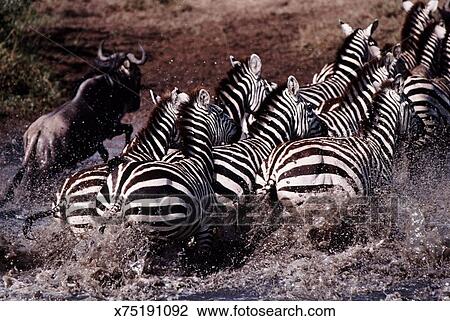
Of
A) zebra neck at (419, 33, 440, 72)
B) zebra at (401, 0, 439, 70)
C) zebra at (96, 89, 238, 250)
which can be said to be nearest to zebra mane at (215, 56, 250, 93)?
zebra at (96, 89, 238, 250)

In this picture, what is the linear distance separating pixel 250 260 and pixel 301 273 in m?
0.51

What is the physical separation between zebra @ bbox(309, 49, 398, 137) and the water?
2.73 ft

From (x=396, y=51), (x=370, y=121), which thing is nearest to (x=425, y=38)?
(x=396, y=51)

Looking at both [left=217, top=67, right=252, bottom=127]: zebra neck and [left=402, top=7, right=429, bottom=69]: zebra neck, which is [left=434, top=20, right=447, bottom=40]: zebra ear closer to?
[left=402, top=7, right=429, bottom=69]: zebra neck

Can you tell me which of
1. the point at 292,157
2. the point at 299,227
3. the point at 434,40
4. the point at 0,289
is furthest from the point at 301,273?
the point at 434,40

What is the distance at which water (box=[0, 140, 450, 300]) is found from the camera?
20.8ft

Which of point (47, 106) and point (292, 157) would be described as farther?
point (47, 106)

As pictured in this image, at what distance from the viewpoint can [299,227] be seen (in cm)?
662

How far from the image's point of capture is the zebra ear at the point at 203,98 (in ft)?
22.3

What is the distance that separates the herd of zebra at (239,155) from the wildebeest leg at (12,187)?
1.90 meters

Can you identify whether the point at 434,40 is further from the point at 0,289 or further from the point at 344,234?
the point at 0,289

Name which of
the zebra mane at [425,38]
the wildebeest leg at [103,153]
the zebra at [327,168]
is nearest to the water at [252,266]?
the zebra at [327,168]

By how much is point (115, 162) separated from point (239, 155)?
0.95 metres

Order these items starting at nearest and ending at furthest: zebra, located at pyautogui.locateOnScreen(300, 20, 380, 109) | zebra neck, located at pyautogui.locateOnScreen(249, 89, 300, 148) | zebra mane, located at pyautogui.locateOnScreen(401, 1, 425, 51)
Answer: zebra neck, located at pyautogui.locateOnScreen(249, 89, 300, 148) → zebra, located at pyautogui.locateOnScreen(300, 20, 380, 109) → zebra mane, located at pyautogui.locateOnScreen(401, 1, 425, 51)
